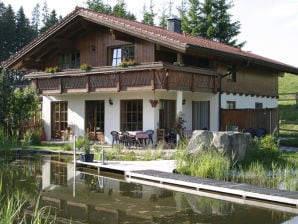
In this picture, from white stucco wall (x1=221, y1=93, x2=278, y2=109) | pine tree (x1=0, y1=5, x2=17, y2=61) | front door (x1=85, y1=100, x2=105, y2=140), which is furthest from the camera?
pine tree (x1=0, y1=5, x2=17, y2=61)

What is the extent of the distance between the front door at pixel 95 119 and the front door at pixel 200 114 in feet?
14.4

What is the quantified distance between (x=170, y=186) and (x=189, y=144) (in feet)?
8.14

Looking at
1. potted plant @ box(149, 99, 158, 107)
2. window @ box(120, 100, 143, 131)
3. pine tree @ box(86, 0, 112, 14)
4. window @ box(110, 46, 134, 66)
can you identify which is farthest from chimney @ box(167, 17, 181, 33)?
pine tree @ box(86, 0, 112, 14)

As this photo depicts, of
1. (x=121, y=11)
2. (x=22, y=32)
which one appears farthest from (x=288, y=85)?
(x=22, y=32)

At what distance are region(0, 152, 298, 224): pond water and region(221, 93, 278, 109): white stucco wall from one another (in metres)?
10.2

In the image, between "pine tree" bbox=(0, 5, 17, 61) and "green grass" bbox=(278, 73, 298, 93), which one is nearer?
"green grass" bbox=(278, 73, 298, 93)

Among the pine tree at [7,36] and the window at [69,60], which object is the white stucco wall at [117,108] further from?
the pine tree at [7,36]

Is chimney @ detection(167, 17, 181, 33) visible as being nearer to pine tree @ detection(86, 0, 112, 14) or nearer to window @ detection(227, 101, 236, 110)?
window @ detection(227, 101, 236, 110)

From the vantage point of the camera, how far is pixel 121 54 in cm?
2178

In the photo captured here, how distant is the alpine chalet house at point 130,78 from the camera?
18.9 m

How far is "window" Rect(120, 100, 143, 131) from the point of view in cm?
2048

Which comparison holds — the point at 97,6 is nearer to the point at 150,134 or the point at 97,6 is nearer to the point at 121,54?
the point at 121,54

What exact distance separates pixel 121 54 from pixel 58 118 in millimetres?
5266

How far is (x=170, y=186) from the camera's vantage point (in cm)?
1111
